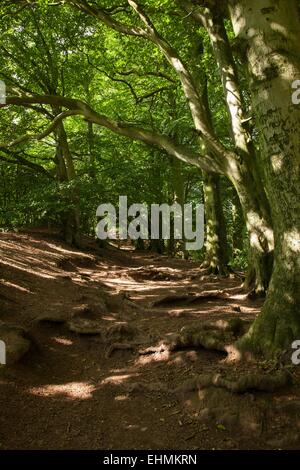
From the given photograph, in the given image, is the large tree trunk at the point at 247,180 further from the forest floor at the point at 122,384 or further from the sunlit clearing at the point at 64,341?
the sunlit clearing at the point at 64,341

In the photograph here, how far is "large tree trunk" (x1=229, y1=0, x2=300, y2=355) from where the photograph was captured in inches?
197

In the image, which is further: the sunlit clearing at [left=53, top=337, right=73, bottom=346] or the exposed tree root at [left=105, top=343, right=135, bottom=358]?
the sunlit clearing at [left=53, top=337, right=73, bottom=346]

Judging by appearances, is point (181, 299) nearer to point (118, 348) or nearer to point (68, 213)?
point (118, 348)

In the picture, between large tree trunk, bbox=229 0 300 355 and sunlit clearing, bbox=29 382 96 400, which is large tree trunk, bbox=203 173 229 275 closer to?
large tree trunk, bbox=229 0 300 355

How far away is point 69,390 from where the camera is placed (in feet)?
17.0

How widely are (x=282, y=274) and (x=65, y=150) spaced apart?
14017mm

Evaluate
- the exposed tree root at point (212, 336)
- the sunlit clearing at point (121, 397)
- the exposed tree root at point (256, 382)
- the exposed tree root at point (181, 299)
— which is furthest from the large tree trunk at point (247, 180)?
the sunlit clearing at point (121, 397)

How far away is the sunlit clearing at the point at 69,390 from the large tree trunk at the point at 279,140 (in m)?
2.04

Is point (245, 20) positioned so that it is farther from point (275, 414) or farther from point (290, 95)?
point (275, 414)

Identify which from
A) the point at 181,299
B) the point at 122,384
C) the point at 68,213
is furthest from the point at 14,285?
the point at 68,213

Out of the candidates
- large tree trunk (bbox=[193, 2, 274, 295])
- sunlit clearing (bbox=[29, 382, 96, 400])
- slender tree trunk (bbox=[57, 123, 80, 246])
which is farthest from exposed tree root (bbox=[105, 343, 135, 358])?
slender tree trunk (bbox=[57, 123, 80, 246])

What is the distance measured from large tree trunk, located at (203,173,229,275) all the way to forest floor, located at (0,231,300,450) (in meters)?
3.62

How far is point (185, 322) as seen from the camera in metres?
7.34

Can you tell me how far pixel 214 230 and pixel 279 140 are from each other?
8468 millimetres
